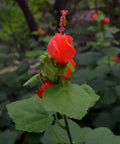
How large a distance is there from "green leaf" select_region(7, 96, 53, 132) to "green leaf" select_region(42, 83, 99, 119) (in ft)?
0.49

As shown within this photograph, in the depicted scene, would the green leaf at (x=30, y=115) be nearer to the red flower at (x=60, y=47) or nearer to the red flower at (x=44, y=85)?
the red flower at (x=44, y=85)

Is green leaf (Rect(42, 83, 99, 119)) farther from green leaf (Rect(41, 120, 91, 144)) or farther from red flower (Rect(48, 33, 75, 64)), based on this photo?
green leaf (Rect(41, 120, 91, 144))

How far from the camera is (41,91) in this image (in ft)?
1.85

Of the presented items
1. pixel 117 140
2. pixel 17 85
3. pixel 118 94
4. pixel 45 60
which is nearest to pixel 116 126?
pixel 118 94

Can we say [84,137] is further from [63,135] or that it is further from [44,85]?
[44,85]

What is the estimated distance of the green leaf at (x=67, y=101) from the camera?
455mm

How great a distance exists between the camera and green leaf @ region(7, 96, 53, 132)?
57cm

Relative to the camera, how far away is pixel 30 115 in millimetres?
605

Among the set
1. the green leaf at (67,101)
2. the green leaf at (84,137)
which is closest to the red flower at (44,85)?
the green leaf at (67,101)

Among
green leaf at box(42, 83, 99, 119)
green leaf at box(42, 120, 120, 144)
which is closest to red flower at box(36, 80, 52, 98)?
Result: green leaf at box(42, 83, 99, 119)

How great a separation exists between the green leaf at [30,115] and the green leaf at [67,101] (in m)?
0.15

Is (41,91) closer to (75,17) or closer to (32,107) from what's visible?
(32,107)

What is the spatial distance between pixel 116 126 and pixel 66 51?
111 cm

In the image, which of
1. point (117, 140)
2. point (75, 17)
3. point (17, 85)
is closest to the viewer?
point (117, 140)
